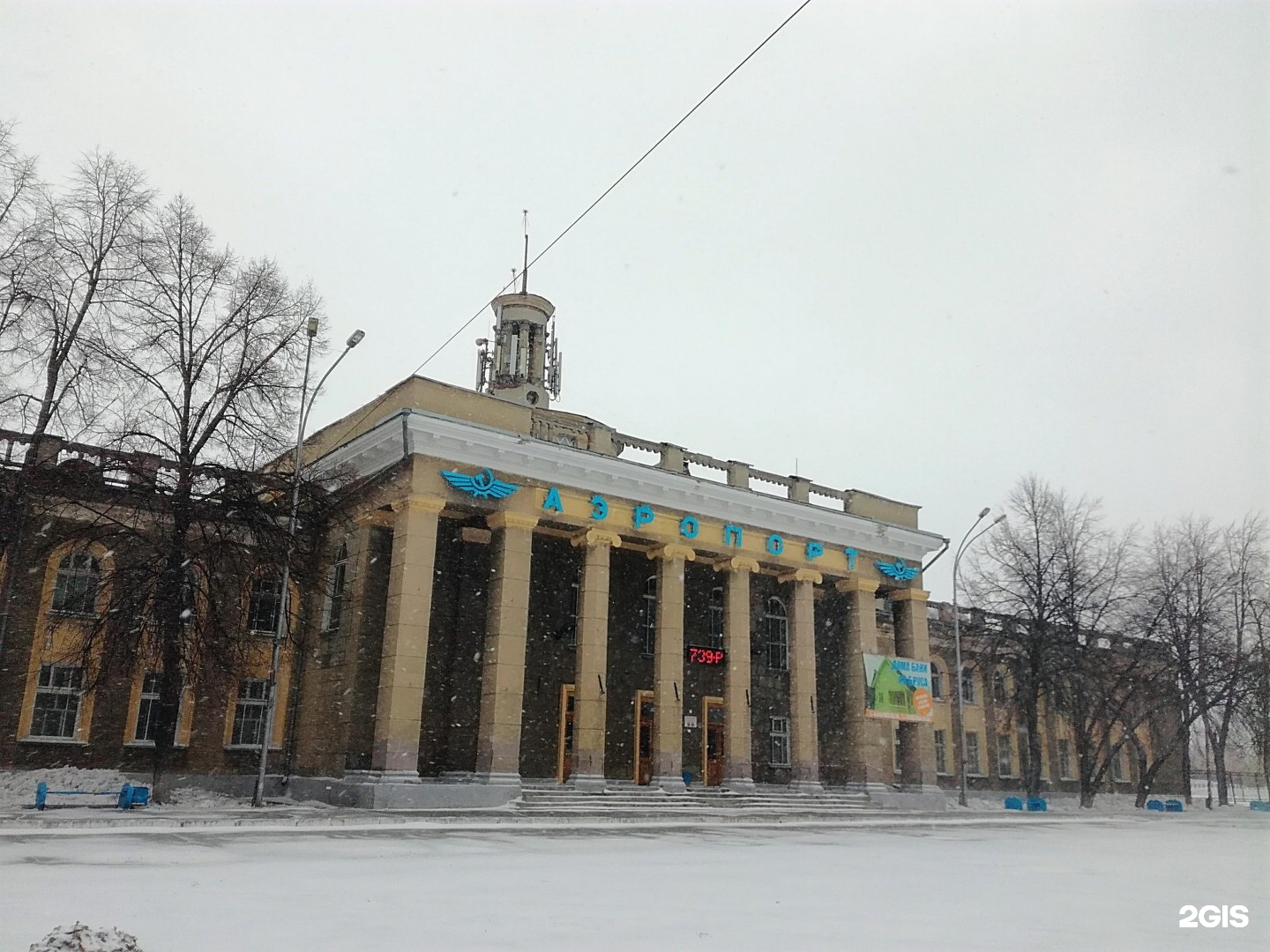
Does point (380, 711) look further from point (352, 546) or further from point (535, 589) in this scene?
point (535, 589)

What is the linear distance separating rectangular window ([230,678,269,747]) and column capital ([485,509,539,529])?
26.7 ft

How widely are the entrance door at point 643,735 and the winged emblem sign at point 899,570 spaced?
9943mm

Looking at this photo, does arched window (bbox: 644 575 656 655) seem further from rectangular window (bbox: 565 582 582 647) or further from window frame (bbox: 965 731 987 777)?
window frame (bbox: 965 731 987 777)

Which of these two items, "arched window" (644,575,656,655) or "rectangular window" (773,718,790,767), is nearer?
"arched window" (644,575,656,655)

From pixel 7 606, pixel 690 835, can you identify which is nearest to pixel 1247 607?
pixel 690 835

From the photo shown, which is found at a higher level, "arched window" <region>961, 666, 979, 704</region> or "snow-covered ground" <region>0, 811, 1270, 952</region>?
"arched window" <region>961, 666, 979, 704</region>

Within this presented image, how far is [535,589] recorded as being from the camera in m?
30.6

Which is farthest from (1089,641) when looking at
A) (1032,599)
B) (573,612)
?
(573,612)

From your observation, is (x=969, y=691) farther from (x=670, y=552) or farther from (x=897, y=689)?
(x=670, y=552)

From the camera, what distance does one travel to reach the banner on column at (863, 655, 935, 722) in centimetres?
3350

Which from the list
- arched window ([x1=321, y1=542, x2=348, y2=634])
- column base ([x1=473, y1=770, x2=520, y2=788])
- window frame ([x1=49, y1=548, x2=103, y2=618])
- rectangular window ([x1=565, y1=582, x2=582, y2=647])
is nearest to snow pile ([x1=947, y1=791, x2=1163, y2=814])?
→ rectangular window ([x1=565, y1=582, x2=582, y2=647])

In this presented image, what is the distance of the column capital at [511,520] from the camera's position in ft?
86.2

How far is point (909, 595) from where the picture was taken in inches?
1420

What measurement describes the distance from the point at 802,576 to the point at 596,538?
847 cm
